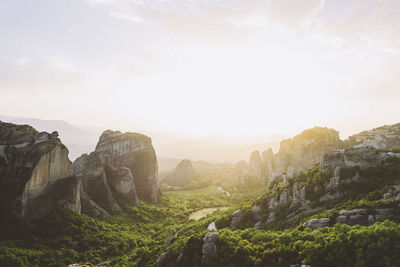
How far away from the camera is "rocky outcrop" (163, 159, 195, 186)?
144m

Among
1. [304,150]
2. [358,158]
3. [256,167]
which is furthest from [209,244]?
[256,167]

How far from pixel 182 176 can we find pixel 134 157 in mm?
67033

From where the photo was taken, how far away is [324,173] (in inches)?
1437

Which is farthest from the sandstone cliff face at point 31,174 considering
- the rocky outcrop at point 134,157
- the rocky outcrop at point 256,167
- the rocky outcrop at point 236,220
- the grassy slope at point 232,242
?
the rocky outcrop at point 256,167

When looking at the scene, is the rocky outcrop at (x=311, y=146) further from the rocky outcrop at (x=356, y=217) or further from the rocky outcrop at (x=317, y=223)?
the rocky outcrop at (x=356, y=217)

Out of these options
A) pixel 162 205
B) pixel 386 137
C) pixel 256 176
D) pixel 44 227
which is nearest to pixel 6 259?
pixel 44 227

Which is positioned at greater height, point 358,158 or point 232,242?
point 358,158

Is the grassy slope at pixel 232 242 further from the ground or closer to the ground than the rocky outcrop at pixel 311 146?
closer to the ground

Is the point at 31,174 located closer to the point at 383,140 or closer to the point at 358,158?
the point at 358,158

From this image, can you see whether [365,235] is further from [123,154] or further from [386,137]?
[123,154]

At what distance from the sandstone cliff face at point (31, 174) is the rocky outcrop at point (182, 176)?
9749 centimetres

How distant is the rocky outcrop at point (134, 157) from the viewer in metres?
80.1

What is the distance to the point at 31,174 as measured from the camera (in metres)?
40.1

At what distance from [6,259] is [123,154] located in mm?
51394
